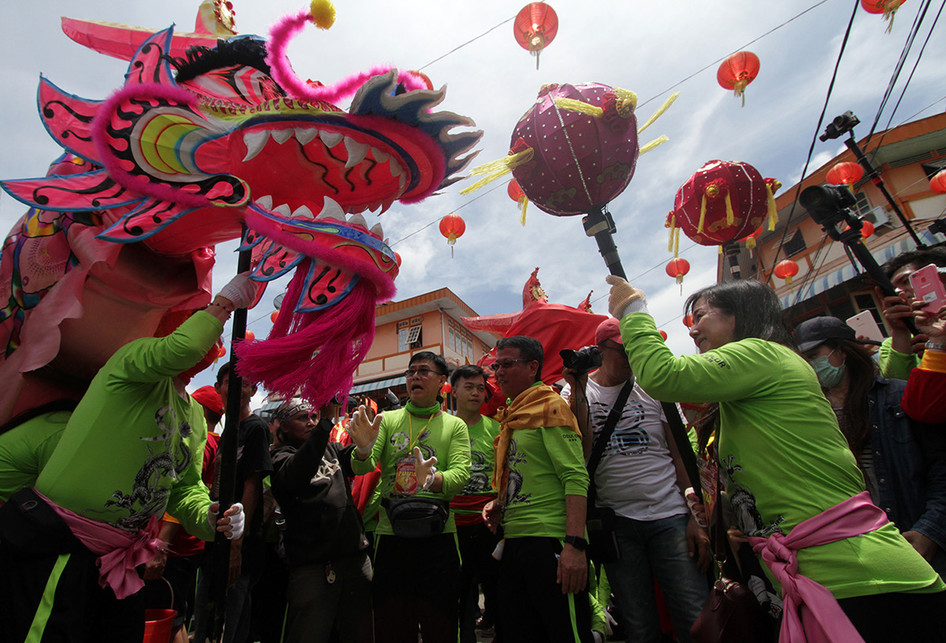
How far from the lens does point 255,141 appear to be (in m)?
2.07

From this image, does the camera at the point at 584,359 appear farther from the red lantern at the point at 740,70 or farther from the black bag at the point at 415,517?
the red lantern at the point at 740,70

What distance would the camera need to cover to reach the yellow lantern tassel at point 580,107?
267cm

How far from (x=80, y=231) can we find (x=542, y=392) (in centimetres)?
239

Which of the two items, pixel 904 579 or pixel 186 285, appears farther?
pixel 186 285

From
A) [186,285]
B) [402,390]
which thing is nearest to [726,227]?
[186,285]

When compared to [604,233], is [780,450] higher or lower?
lower

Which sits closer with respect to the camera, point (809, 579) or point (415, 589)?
point (809, 579)

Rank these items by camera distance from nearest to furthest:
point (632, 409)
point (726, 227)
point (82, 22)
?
point (82, 22)
point (632, 409)
point (726, 227)

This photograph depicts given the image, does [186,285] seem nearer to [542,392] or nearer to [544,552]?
[542,392]

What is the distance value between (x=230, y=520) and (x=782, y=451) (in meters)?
2.15

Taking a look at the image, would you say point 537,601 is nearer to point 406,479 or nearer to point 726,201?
point 406,479

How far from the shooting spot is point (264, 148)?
2.17m

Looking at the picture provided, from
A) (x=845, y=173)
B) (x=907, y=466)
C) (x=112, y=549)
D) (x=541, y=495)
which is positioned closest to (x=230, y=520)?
(x=112, y=549)

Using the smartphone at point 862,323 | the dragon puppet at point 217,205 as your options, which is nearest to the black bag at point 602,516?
the dragon puppet at point 217,205
